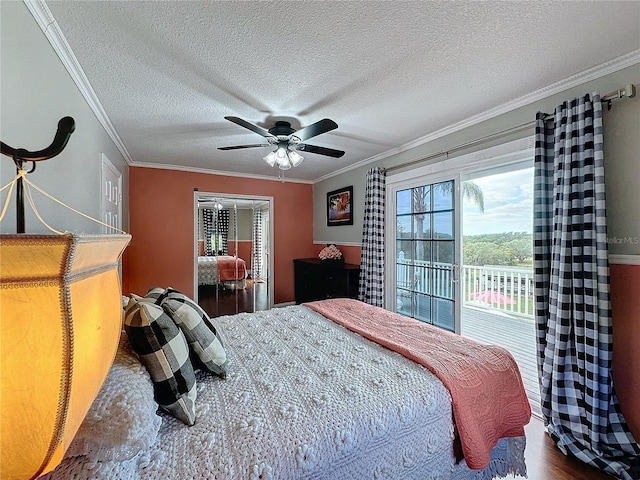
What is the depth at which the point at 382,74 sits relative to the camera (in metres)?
1.87

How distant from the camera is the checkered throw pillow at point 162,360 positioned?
40.2 inches

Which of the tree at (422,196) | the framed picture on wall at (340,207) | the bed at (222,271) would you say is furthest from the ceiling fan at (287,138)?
the bed at (222,271)

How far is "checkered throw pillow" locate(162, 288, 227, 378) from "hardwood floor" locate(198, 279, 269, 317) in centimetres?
347

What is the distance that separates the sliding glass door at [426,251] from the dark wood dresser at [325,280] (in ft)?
1.95

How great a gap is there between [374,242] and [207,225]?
8.86 ft

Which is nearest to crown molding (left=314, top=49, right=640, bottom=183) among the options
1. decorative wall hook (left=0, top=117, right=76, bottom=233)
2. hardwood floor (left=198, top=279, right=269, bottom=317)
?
decorative wall hook (left=0, top=117, right=76, bottom=233)

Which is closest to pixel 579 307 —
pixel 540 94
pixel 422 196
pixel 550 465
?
pixel 550 465

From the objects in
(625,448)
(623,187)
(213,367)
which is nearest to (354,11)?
(213,367)

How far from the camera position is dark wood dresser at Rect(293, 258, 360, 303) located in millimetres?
3875

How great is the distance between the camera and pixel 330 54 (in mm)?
1669

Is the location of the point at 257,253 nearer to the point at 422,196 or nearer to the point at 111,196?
the point at 111,196

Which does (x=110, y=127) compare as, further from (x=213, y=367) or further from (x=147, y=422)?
(x=147, y=422)

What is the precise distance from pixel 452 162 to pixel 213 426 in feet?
9.22

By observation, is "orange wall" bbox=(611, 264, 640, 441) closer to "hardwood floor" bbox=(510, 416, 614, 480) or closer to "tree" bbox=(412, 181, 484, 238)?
"hardwood floor" bbox=(510, 416, 614, 480)
